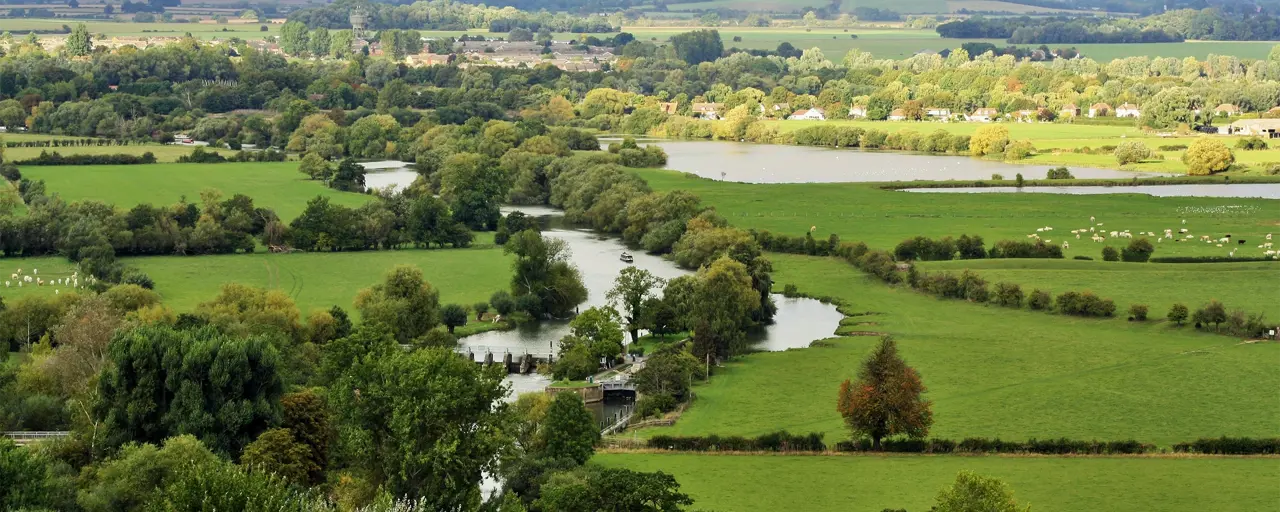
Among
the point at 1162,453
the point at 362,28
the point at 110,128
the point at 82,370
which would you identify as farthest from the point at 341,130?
the point at 362,28

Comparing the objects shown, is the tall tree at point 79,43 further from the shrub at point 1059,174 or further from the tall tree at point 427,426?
the tall tree at point 427,426

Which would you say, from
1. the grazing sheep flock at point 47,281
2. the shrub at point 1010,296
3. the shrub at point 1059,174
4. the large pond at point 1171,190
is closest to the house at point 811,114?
the shrub at point 1059,174

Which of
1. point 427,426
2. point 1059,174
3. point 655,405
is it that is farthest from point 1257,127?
point 427,426

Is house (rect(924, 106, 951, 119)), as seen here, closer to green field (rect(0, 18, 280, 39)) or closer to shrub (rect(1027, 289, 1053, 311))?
shrub (rect(1027, 289, 1053, 311))

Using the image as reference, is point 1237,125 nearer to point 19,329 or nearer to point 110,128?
point 110,128

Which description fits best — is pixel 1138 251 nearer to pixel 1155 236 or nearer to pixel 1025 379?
pixel 1155 236

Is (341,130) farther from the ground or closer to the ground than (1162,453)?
closer to the ground
